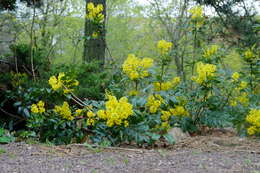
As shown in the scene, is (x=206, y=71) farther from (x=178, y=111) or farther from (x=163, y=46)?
(x=178, y=111)

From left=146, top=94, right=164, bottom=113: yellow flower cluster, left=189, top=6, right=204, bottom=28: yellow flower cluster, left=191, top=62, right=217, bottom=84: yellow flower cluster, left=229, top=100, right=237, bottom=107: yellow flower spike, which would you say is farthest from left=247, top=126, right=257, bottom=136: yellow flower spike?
left=189, top=6, right=204, bottom=28: yellow flower cluster

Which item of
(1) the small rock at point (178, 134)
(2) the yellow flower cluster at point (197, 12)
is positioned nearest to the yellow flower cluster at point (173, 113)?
(1) the small rock at point (178, 134)

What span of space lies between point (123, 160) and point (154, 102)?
1.14 m

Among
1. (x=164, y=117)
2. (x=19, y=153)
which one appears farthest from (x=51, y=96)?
(x=164, y=117)

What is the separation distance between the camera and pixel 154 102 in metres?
3.82

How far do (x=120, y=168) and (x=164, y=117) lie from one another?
5.42 ft

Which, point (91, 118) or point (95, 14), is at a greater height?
point (95, 14)

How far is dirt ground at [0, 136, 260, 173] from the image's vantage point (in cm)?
254

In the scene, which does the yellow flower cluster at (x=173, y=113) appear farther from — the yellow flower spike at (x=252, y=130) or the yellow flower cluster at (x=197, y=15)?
the yellow flower cluster at (x=197, y=15)

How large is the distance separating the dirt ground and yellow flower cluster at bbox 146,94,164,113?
1.65ft

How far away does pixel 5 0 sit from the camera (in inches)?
187

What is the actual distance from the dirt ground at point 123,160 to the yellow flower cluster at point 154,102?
502 millimetres

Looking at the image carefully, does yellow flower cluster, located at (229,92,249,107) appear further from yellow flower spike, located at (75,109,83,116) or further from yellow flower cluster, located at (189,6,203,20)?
yellow flower spike, located at (75,109,83,116)

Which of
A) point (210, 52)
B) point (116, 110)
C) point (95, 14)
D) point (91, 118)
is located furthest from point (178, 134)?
point (95, 14)
